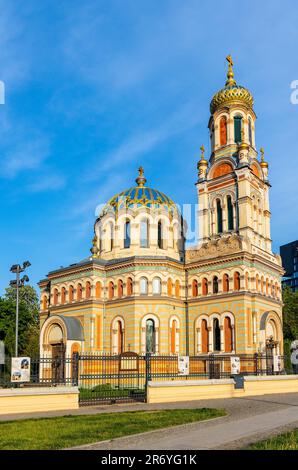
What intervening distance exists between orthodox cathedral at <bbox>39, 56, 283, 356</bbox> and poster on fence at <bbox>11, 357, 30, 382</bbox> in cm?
2093

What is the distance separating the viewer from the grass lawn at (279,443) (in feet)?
31.8

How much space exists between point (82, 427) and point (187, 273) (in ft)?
99.3

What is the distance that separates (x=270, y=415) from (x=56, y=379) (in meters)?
8.19

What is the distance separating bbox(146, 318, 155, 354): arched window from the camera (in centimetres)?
3972

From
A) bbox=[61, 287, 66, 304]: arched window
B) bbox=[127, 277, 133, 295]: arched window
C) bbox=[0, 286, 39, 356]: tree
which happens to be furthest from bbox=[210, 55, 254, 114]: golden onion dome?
bbox=[0, 286, 39, 356]: tree

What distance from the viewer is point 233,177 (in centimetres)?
4394

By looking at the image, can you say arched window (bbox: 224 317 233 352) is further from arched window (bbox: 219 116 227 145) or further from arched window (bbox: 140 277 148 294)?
arched window (bbox: 219 116 227 145)

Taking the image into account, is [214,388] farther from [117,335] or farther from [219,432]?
[117,335]

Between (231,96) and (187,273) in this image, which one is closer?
(187,273)

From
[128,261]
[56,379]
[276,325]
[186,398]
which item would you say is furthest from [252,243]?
[56,379]

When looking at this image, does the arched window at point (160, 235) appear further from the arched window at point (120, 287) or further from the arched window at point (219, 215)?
the arched window at point (120, 287)

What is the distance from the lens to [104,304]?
42438 mm

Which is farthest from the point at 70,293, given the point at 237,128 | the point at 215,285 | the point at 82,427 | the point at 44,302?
the point at 82,427

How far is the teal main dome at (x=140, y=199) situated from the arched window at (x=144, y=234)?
1691mm
